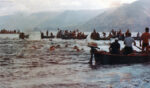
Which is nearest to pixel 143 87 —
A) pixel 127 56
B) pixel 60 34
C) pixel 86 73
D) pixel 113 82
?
pixel 113 82

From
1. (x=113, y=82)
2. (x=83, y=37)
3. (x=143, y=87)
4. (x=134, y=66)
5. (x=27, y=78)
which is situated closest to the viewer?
(x=143, y=87)

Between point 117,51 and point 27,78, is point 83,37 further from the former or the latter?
point 27,78

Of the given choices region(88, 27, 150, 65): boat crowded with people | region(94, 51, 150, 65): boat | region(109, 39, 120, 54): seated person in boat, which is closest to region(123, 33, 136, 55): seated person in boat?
region(88, 27, 150, 65): boat crowded with people

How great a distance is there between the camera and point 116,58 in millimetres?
21047

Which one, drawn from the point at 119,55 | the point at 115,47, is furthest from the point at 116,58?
the point at 115,47

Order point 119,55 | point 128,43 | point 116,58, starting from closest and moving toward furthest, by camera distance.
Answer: point 119,55 < point 116,58 < point 128,43

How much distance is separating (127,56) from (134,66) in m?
0.98

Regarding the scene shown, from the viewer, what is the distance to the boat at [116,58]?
20.9 meters

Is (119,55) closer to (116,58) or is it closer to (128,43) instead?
(116,58)

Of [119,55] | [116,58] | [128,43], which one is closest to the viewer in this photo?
[119,55]

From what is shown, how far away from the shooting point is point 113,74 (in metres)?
17.3

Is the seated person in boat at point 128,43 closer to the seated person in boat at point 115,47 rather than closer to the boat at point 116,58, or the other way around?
the boat at point 116,58

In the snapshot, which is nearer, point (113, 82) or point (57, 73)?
point (113, 82)

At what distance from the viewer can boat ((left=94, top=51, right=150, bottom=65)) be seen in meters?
20.9
